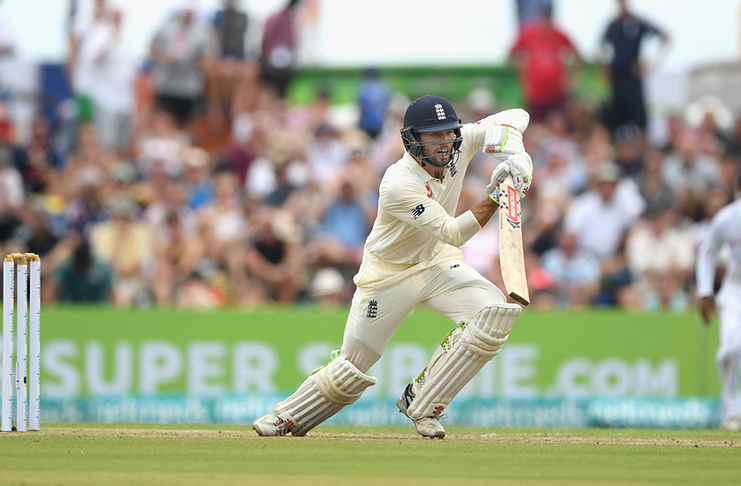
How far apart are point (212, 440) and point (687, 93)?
961cm

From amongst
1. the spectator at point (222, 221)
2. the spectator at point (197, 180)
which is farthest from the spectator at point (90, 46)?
the spectator at point (222, 221)

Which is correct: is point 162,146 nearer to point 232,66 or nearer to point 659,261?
point 232,66

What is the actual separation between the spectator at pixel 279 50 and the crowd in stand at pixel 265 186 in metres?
0.02

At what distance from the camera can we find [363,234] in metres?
11.2

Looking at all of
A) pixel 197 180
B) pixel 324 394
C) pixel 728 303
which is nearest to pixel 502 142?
pixel 324 394

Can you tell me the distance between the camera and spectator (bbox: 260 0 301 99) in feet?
43.8

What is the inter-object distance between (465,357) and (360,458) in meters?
1.10

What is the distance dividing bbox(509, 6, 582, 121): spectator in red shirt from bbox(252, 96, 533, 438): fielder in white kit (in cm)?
659

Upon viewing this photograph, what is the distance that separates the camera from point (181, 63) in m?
13.2

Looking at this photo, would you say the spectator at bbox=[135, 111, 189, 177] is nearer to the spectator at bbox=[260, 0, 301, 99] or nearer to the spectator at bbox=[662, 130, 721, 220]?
the spectator at bbox=[260, 0, 301, 99]

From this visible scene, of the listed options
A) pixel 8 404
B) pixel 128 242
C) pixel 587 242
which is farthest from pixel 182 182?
pixel 8 404

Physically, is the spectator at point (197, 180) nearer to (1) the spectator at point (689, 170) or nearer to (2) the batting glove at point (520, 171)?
(1) the spectator at point (689, 170)

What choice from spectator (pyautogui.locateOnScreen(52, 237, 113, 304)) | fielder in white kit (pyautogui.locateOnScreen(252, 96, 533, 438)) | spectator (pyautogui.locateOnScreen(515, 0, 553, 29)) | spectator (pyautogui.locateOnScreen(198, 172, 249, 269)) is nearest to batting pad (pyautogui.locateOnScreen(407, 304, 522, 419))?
fielder in white kit (pyautogui.locateOnScreen(252, 96, 533, 438))

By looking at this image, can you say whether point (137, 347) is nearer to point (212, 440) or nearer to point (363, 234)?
point (363, 234)
